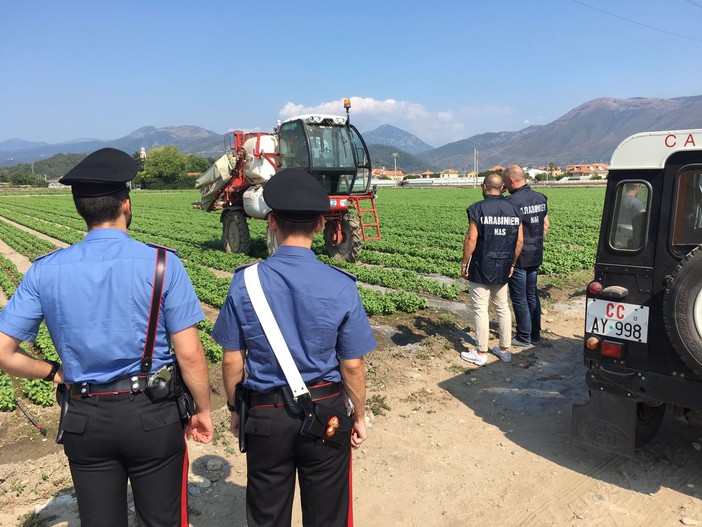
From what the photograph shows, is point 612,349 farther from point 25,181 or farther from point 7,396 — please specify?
point 25,181

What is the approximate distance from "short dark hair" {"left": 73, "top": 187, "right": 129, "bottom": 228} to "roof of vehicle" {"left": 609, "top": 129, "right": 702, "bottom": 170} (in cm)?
322

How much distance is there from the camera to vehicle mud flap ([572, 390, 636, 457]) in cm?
375

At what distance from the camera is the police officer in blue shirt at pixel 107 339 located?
2211 millimetres

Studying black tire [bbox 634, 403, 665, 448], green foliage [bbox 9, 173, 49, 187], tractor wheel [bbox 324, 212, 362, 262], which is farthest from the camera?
green foliage [bbox 9, 173, 49, 187]

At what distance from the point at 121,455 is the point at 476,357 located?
4.75 metres

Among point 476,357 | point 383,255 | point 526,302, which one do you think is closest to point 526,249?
point 526,302

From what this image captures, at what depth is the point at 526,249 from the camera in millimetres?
6578

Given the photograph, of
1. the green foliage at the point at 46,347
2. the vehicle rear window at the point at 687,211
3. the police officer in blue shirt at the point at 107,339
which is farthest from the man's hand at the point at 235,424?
the green foliage at the point at 46,347

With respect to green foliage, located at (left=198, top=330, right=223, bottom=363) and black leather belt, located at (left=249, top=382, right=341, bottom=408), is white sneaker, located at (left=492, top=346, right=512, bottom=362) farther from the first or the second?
black leather belt, located at (left=249, top=382, right=341, bottom=408)

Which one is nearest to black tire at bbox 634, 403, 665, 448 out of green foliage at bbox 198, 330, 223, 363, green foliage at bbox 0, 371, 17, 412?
green foliage at bbox 198, 330, 223, 363

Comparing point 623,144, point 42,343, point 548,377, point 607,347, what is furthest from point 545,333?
point 42,343

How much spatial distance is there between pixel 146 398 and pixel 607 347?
3.23 meters

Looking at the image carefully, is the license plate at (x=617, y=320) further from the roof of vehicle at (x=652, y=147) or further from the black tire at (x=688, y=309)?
the roof of vehicle at (x=652, y=147)

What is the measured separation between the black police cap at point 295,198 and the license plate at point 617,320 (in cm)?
257
